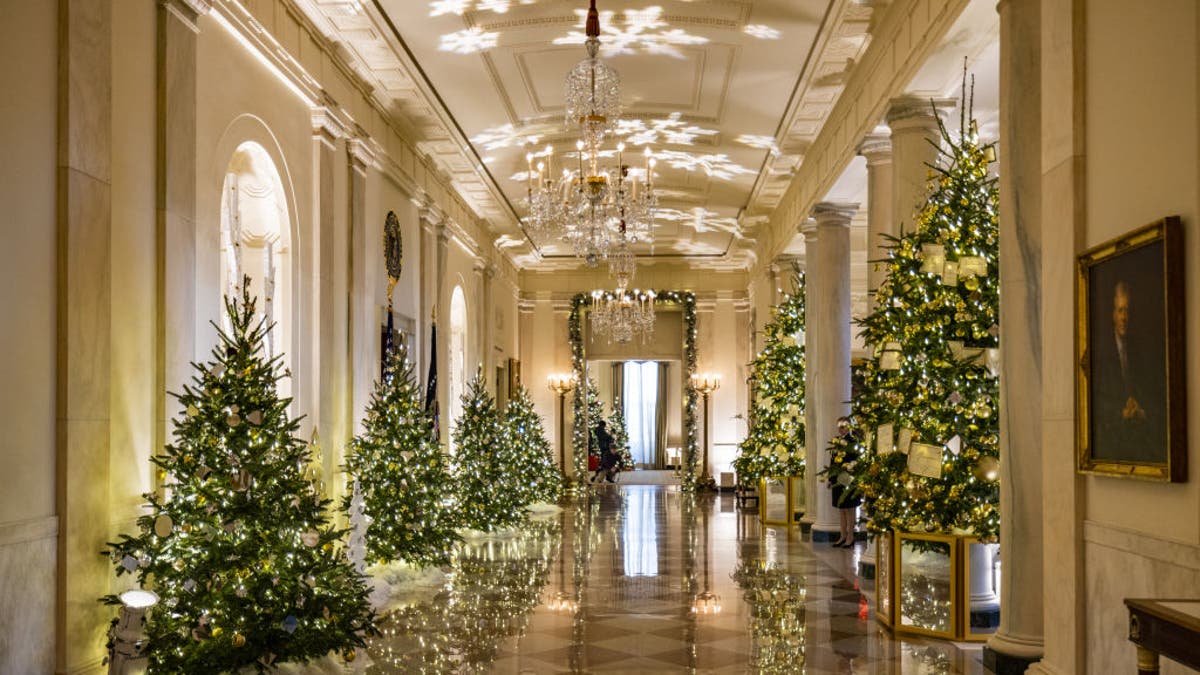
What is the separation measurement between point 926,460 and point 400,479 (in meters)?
4.76

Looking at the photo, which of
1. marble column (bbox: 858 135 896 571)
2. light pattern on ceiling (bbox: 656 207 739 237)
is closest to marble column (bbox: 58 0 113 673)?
marble column (bbox: 858 135 896 571)

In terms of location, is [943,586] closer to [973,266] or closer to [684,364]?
[973,266]

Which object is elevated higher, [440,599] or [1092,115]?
[1092,115]

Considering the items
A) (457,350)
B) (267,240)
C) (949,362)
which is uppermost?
(267,240)

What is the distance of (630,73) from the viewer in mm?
11445

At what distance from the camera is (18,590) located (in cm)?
486

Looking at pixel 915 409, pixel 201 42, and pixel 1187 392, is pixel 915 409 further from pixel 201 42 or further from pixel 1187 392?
pixel 201 42

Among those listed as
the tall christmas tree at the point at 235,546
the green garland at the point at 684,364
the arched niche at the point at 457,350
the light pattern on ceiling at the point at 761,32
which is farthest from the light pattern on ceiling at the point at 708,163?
the tall christmas tree at the point at 235,546

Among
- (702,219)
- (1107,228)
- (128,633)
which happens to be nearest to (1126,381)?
(1107,228)

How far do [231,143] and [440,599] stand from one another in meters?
3.93

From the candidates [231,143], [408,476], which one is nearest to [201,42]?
[231,143]

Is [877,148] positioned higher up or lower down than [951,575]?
higher up

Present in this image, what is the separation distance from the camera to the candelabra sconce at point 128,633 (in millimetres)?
5309

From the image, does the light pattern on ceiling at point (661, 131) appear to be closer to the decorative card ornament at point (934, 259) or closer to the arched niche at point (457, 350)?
the arched niche at point (457, 350)
